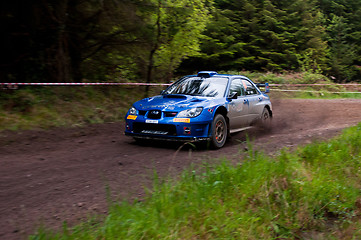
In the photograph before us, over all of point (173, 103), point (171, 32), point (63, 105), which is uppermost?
point (171, 32)

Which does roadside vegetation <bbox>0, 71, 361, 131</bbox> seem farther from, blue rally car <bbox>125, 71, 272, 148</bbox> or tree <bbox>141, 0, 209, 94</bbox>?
blue rally car <bbox>125, 71, 272, 148</bbox>

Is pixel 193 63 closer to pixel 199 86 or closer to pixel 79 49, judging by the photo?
pixel 79 49

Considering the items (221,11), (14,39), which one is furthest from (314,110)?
(221,11)

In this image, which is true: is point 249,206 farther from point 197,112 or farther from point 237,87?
point 237,87

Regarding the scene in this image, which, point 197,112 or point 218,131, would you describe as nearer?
point 197,112

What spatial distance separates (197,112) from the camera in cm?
754

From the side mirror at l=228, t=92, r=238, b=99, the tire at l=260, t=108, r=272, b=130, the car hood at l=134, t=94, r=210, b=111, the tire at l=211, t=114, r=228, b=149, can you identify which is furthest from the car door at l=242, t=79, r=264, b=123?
A: the car hood at l=134, t=94, r=210, b=111

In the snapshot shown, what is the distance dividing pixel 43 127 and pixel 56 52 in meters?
3.40

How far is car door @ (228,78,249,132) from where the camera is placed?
850cm

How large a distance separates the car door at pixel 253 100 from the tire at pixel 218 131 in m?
1.46

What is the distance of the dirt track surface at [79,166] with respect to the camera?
4.23 metres

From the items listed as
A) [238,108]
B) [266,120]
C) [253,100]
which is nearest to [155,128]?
[238,108]

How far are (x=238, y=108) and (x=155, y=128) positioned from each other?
219cm

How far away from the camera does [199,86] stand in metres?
8.70
